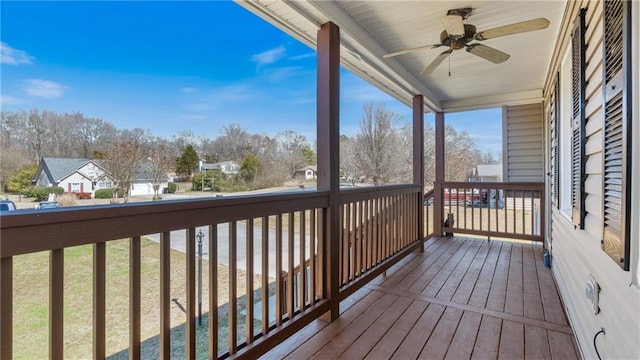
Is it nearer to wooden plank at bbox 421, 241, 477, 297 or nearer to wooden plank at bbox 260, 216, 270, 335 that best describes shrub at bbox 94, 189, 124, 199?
wooden plank at bbox 260, 216, 270, 335

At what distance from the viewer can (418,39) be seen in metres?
3.03

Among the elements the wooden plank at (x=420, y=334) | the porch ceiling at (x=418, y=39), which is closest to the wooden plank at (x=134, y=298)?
the wooden plank at (x=420, y=334)

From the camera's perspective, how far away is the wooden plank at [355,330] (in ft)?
6.37

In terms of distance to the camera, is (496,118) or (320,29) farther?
(496,118)

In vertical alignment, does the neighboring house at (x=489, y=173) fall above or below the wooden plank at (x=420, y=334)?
above

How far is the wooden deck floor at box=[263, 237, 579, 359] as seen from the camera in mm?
1952

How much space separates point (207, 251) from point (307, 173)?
859 mm

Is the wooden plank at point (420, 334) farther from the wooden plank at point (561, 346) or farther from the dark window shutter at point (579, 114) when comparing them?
the dark window shutter at point (579, 114)

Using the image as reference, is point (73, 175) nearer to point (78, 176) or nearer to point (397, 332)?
point (78, 176)

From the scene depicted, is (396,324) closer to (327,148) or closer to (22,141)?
(327,148)

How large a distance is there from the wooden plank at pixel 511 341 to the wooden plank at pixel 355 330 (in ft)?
2.72

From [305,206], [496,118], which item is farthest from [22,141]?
[496,118]

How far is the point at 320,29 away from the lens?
2379mm

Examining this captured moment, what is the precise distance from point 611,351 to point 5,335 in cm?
232
